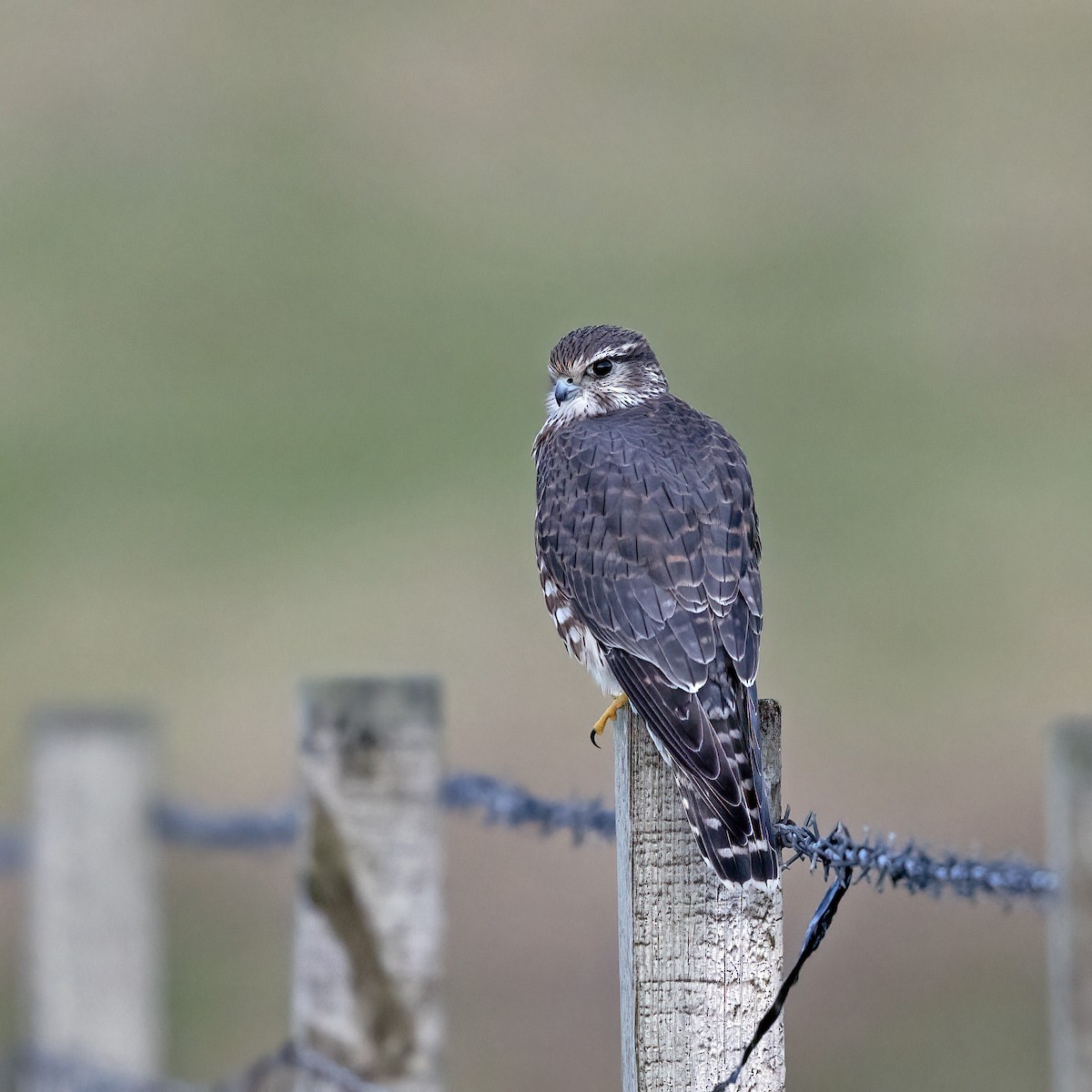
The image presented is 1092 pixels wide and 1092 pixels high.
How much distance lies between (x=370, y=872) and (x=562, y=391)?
181 centimetres

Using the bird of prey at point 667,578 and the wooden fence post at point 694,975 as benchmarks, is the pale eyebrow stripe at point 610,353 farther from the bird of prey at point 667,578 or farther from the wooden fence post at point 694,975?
the wooden fence post at point 694,975

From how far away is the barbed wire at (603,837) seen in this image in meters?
3.13

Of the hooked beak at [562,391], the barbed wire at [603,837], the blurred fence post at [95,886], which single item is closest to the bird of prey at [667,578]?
the barbed wire at [603,837]

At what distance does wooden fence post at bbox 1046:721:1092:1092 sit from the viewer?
9.55ft

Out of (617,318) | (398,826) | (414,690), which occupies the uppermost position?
(617,318)

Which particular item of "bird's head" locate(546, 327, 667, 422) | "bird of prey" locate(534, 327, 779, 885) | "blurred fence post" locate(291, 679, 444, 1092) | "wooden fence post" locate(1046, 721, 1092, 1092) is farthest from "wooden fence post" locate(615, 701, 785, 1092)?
"bird's head" locate(546, 327, 667, 422)

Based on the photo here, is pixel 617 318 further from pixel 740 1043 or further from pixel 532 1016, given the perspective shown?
pixel 740 1043

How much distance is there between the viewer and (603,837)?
397cm

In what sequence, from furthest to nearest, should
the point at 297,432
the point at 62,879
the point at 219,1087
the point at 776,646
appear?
the point at 297,432
the point at 776,646
the point at 62,879
the point at 219,1087

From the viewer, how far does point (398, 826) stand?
411 centimetres

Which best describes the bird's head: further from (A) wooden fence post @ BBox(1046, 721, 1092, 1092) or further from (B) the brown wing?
(A) wooden fence post @ BBox(1046, 721, 1092, 1092)

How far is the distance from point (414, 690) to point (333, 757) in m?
→ 0.21

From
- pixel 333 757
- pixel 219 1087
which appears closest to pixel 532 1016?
pixel 219 1087

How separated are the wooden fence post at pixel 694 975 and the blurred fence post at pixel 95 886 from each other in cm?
305
